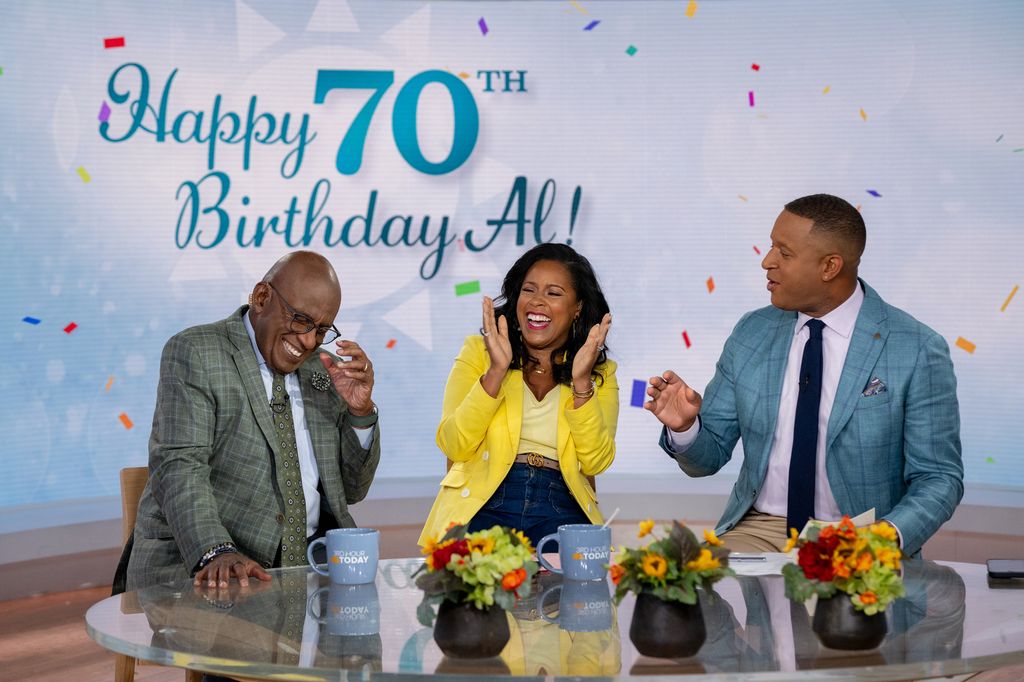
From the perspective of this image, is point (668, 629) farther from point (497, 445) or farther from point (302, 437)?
point (497, 445)

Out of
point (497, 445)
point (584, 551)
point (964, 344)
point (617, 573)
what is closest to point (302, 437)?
point (497, 445)

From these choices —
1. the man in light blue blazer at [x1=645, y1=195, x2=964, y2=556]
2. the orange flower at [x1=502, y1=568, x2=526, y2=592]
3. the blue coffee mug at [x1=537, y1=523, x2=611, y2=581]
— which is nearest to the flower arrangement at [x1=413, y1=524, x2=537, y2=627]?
the orange flower at [x1=502, y1=568, x2=526, y2=592]

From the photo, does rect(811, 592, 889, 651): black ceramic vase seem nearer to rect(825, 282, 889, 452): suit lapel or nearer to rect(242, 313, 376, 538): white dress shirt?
rect(825, 282, 889, 452): suit lapel

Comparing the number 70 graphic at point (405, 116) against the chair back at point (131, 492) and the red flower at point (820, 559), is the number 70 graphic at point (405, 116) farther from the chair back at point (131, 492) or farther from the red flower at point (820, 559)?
the red flower at point (820, 559)

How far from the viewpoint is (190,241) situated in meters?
5.60

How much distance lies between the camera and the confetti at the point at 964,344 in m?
5.52

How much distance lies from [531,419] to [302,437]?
706 mm

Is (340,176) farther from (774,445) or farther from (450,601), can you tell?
(450,601)

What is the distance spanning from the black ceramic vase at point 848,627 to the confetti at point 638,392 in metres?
3.97

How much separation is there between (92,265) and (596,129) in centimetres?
248

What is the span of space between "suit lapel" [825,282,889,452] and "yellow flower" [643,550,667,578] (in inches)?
56.1

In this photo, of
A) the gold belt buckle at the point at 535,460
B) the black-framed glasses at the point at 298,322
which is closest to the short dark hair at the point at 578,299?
the gold belt buckle at the point at 535,460

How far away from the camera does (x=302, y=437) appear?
120 inches

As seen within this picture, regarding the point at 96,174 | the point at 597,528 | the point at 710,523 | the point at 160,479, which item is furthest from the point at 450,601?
the point at 96,174
